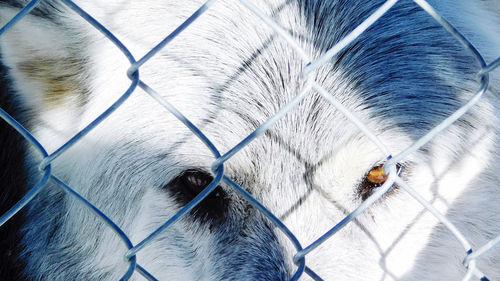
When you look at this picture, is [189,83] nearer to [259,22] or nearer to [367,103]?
[259,22]

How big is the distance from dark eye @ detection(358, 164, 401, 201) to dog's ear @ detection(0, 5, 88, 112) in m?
0.92

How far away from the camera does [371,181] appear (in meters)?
1.69

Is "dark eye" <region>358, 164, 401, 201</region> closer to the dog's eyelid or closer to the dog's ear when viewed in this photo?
the dog's eyelid

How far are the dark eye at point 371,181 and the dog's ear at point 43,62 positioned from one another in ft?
3.03

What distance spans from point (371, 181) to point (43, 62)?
1078 mm

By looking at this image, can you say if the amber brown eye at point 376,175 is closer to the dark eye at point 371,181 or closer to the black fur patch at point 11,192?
the dark eye at point 371,181

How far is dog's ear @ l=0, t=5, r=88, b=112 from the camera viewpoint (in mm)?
1747

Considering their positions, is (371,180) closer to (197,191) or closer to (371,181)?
(371,181)

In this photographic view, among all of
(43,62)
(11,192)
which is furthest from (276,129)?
(11,192)

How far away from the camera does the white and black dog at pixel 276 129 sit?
1679 mm

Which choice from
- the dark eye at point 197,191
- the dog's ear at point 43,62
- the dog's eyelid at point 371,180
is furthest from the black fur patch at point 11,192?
the dog's eyelid at point 371,180

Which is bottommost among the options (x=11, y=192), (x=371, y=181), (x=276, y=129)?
(x=371, y=181)

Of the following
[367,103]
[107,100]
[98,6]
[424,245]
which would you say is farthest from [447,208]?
[98,6]

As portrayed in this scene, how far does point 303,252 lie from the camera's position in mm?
1271
